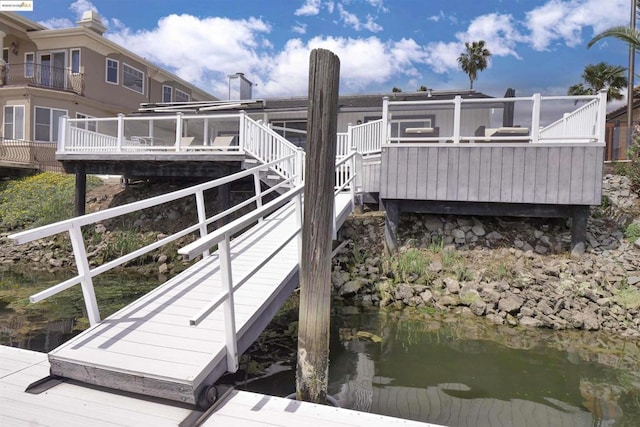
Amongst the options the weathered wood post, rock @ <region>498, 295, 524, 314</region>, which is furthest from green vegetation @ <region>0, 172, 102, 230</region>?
rock @ <region>498, 295, 524, 314</region>

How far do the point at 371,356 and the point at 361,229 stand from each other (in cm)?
431

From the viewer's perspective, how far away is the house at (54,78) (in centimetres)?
1858

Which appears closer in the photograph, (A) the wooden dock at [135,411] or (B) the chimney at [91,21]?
(A) the wooden dock at [135,411]

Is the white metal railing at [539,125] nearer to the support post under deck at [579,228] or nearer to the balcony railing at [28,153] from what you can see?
the support post under deck at [579,228]

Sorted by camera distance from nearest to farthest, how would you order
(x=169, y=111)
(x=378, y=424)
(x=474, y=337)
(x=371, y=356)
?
(x=378, y=424)
(x=371, y=356)
(x=474, y=337)
(x=169, y=111)

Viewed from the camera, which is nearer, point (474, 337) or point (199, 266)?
point (199, 266)

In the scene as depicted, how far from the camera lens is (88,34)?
19.5m

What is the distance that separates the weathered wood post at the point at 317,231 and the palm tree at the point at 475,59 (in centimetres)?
3683

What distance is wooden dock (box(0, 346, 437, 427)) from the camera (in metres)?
2.85

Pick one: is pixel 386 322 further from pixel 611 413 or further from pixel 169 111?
pixel 169 111

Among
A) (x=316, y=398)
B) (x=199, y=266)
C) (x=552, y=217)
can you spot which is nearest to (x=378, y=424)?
(x=316, y=398)

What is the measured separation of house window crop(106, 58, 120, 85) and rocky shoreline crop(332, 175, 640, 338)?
1763 cm

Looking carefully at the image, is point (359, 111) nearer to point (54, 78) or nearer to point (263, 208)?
point (263, 208)

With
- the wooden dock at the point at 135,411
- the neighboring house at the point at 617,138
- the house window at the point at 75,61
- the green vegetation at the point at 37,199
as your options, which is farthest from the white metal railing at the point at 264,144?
the house window at the point at 75,61
